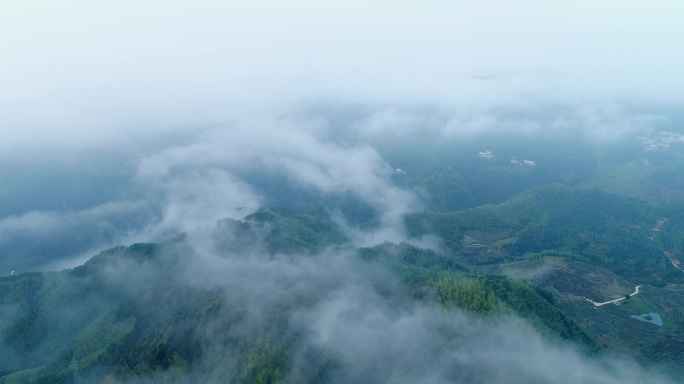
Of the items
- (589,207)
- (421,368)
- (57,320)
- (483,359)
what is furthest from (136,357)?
(589,207)

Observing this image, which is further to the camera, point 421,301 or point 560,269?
point 560,269

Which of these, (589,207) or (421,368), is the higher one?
(421,368)

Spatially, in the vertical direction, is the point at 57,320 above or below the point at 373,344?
below

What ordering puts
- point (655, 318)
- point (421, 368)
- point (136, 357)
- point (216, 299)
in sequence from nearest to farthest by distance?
point (421, 368), point (136, 357), point (216, 299), point (655, 318)

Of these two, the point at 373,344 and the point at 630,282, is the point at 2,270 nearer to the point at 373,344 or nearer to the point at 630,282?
the point at 373,344

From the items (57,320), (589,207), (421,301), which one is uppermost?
(421,301)

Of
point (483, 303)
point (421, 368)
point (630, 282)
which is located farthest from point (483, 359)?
point (630, 282)

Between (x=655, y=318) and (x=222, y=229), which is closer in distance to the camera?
(x=655, y=318)

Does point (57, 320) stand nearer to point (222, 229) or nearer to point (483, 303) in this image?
point (222, 229)

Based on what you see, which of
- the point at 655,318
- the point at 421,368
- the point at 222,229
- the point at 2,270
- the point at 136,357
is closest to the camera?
the point at 421,368
